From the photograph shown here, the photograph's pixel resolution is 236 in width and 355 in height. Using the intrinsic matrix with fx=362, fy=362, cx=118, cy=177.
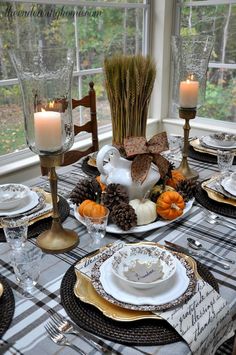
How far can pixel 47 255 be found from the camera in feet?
3.03

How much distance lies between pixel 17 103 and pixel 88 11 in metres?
0.75

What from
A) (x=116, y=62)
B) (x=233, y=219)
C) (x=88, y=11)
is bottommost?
(x=233, y=219)

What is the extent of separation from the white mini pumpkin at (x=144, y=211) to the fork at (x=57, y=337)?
424mm

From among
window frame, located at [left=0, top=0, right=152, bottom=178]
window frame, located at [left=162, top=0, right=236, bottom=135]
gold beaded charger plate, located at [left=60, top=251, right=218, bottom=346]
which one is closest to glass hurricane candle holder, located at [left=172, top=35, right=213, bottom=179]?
gold beaded charger plate, located at [left=60, top=251, right=218, bottom=346]

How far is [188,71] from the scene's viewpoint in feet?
4.55

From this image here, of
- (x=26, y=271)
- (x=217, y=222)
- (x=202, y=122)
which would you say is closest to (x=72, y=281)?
(x=26, y=271)

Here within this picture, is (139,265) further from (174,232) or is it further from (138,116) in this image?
(138,116)

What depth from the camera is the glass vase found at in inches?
33.9

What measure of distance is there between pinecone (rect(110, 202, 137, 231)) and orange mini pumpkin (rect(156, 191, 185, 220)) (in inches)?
3.7

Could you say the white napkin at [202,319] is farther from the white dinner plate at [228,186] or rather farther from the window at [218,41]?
the window at [218,41]

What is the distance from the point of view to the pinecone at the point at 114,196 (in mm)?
1034

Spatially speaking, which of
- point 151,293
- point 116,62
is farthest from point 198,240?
point 116,62

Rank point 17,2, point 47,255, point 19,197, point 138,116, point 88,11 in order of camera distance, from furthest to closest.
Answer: point 88,11 → point 17,2 → point 138,116 → point 19,197 → point 47,255

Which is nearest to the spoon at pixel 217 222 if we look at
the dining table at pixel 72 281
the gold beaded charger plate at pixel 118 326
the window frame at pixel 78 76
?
the dining table at pixel 72 281
